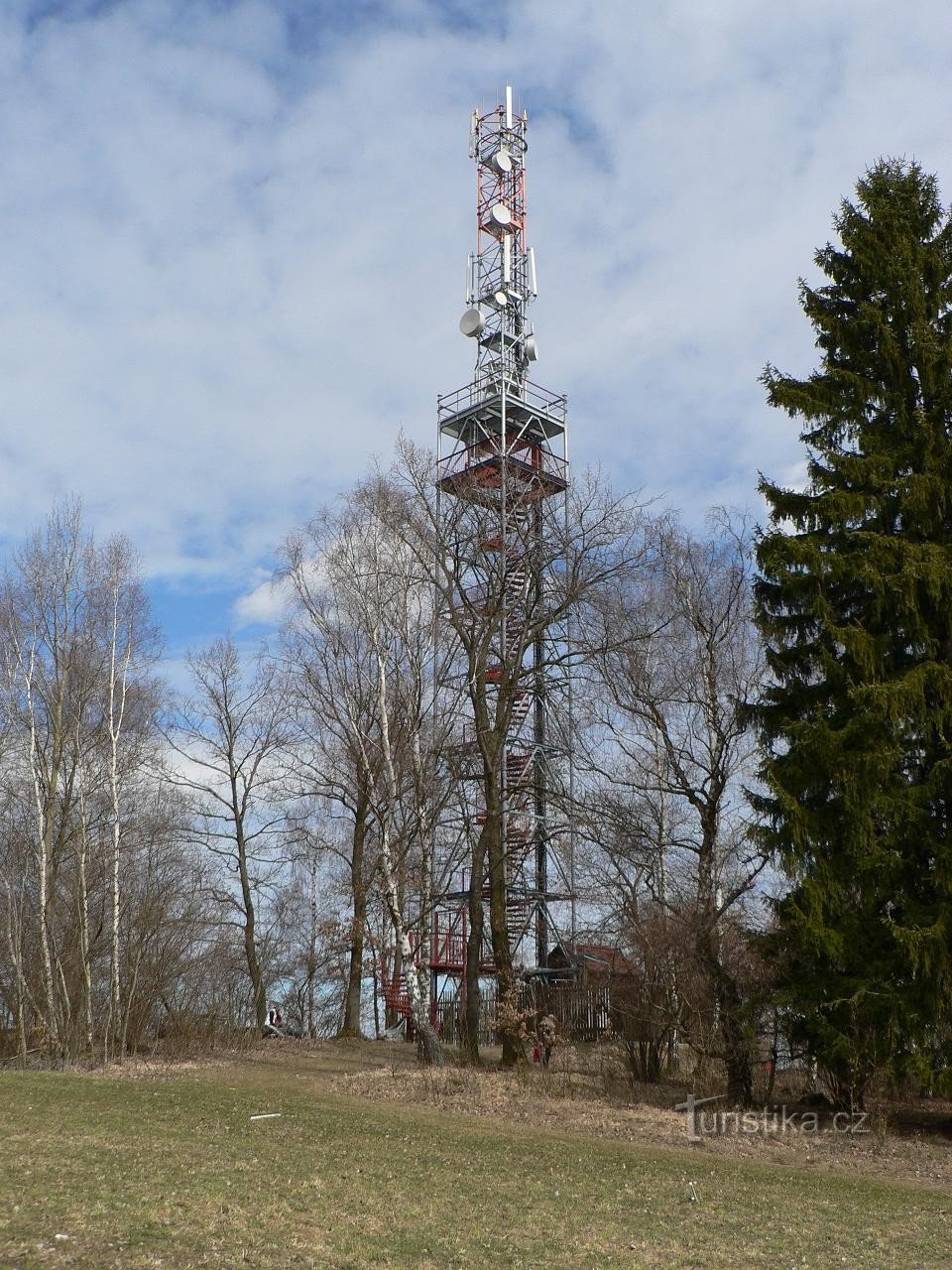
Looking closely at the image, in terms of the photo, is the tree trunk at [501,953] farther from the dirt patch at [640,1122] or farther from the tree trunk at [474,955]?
the dirt patch at [640,1122]

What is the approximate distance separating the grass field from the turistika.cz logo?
1.57m

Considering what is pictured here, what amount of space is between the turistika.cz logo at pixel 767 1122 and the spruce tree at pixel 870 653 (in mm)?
350

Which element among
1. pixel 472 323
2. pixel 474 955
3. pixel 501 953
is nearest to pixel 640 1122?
pixel 501 953

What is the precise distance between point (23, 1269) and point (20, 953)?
14.3 m

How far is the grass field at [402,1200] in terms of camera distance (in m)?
6.15

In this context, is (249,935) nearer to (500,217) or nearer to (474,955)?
(474,955)

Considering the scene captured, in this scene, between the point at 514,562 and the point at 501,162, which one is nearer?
the point at 514,562

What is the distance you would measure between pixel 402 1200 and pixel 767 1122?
654cm

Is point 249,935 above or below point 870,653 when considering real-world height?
below

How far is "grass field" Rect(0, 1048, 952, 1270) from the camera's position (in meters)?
6.15

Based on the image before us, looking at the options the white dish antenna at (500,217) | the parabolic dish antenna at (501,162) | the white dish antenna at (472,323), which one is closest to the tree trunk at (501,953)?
the white dish antenna at (472,323)

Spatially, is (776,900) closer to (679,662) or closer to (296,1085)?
(679,662)

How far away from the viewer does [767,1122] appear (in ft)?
40.8

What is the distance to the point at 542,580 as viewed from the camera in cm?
1734
